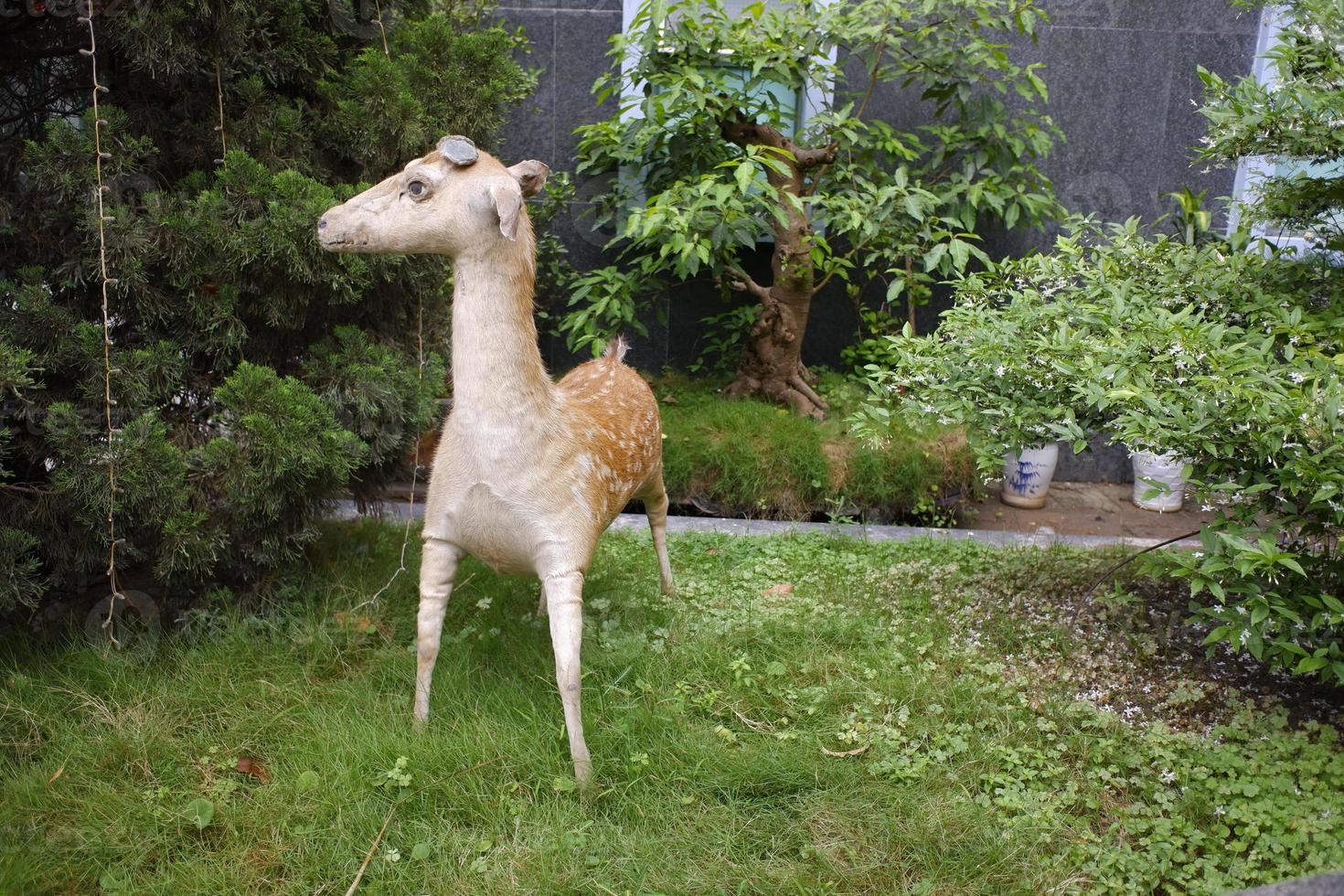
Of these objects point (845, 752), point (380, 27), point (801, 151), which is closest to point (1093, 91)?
point (801, 151)

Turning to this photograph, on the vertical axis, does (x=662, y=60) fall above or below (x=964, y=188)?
above

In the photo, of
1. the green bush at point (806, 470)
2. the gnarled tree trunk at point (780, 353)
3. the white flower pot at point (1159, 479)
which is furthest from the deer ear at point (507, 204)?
the white flower pot at point (1159, 479)

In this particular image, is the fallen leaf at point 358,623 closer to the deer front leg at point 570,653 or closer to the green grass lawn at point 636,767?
the green grass lawn at point 636,767

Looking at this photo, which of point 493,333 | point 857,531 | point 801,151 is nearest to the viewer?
point 493,333

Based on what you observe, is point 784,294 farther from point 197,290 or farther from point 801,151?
point 197,290

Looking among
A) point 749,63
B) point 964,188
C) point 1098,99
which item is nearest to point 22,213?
point 749,63

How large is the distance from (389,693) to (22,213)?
2.22m

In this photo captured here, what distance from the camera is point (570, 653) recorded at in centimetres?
306

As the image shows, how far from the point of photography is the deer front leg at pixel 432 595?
3.25 meters

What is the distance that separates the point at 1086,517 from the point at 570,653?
15.9 feet

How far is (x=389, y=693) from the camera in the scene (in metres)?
3.50

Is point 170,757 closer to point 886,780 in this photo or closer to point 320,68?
point 886,780

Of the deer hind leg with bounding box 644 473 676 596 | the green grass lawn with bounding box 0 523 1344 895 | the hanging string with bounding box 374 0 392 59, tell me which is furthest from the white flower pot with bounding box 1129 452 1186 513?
the hanging string with bounding box 374 0 392 59

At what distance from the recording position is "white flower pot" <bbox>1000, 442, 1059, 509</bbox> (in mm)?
6844
